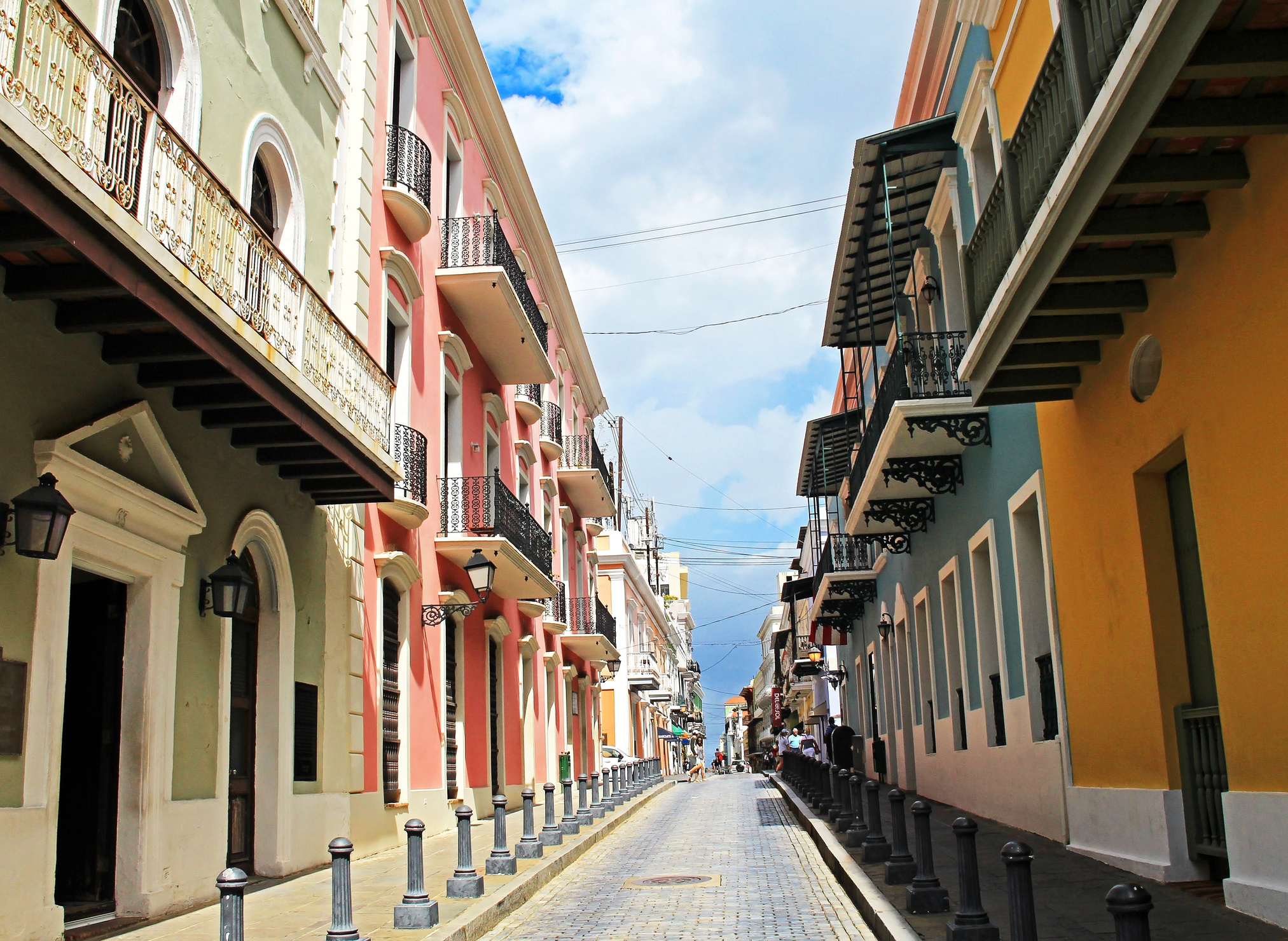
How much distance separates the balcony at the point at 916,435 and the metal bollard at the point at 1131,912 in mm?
7498

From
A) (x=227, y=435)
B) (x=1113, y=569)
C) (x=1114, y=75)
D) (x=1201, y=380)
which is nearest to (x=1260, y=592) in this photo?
(x=1201, y=380)

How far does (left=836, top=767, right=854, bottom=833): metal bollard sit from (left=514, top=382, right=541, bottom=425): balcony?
34.6ft

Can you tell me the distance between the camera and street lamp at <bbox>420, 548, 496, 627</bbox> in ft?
45.8

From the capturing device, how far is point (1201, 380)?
718cm

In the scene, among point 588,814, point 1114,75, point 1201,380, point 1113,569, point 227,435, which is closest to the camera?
point 1114,75

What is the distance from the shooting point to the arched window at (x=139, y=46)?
8711mm

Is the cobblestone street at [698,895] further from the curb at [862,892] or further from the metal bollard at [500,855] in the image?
the metal bollard at [500,855]

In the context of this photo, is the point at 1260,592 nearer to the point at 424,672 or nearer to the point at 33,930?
the point at 33,930

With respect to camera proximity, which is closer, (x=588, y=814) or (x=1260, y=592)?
(x=1260, y=592)

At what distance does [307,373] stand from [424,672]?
651cm

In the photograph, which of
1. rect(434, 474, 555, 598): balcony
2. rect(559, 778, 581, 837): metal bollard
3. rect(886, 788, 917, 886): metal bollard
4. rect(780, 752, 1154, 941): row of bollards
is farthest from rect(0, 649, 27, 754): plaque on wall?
rect(434, 474, 555, 598): balcony

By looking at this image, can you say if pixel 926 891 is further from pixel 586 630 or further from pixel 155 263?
pixel 586 630

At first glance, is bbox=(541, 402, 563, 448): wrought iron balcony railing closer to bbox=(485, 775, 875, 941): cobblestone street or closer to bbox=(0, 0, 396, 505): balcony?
bbox=(485, 775, 875, 941): cobblestone street

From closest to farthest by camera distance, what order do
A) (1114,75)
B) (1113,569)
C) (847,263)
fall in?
(1114,75), (1113,569), (847,263)
